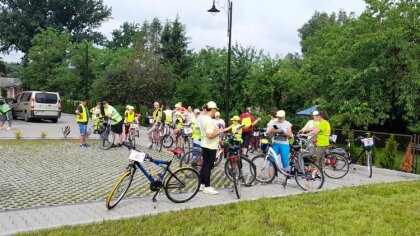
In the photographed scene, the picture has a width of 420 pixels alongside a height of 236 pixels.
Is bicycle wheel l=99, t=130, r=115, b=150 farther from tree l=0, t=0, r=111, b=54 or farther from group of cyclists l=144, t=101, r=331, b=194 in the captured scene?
tree l=0, t=0, r=111, b=54

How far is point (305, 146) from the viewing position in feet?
37.7

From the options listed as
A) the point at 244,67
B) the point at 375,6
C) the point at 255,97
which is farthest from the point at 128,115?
the point at 244,67

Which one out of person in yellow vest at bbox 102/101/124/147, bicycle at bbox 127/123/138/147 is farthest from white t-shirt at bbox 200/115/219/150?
bicycle at bbox 127/123/138/147

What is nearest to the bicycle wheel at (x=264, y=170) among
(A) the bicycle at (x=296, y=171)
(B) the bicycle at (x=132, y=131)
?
(A) the bicycle at (x=296, y=171)

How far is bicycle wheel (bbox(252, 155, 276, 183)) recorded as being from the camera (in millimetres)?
A: 9281

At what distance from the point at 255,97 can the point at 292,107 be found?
264cm

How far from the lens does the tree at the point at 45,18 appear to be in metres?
57.9

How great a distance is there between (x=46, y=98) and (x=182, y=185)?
66.2 feet

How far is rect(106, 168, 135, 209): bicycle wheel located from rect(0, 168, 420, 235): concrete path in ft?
0.37

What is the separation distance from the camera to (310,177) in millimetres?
8852

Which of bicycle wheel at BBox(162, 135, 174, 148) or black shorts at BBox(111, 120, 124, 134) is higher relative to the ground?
black shorts at BBox(111, 120, 124, 134)

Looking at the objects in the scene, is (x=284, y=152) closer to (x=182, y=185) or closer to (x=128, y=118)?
(x=182, y=185)

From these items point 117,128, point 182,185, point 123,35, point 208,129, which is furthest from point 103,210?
point 123,35

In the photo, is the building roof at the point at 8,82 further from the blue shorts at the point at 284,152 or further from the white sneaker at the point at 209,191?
the white sneaker at the point at 209,191
